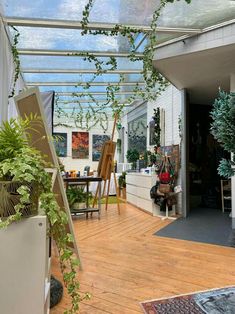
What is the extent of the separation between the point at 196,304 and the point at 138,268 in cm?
85

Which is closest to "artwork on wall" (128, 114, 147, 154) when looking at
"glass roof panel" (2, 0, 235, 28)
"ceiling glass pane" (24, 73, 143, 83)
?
"ceiling glass pane" (24, 73, 143, 83)

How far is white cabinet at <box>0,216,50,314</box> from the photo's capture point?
1241mm

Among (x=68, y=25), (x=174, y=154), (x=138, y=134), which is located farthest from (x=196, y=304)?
(x=138, y=134)

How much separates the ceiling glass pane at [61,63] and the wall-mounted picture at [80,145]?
558 centimetres

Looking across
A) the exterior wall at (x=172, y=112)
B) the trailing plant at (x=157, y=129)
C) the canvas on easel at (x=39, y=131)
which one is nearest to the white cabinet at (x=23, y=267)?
the canvas on easel at (x=39, y=131)

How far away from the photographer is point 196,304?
1991 mm

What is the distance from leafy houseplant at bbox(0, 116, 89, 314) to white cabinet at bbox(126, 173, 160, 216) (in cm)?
441

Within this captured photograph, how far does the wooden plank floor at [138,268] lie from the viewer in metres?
2.13

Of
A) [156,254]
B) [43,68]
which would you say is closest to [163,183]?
[156,254]

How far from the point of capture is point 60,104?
28.2 ft

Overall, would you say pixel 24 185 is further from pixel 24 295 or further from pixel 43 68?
pixel 43 68

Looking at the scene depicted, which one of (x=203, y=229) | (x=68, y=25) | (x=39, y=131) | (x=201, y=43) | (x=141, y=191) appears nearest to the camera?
(x=39, y=131)

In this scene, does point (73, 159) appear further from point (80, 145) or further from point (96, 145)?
point (96, 145)

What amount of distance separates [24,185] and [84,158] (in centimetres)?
974
